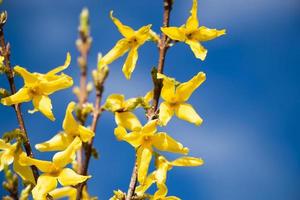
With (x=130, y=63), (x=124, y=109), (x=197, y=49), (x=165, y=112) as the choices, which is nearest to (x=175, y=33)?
(x=197, y=49)

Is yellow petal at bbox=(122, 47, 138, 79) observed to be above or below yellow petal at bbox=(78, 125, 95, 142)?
above

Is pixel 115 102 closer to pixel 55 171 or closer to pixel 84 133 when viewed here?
pixel 84 133

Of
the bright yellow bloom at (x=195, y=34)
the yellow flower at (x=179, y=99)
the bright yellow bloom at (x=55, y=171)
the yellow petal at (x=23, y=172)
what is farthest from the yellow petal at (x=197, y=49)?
the yellow petal at (x=23, y=172)

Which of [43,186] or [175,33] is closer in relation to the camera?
[43,186]

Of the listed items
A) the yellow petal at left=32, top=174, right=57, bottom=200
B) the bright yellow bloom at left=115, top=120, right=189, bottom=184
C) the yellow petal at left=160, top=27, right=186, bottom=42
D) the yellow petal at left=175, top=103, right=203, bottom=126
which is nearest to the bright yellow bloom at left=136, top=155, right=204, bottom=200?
the bright yellow bloom at left=115, top=120, right=189, bottom=184

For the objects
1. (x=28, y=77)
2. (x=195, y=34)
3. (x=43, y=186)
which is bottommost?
(x=43, y=186)

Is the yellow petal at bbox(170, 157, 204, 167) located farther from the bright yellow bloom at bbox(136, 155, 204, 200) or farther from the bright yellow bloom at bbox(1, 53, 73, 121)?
the bright yellow bloom at bbox(1, 53, 73, 121)
